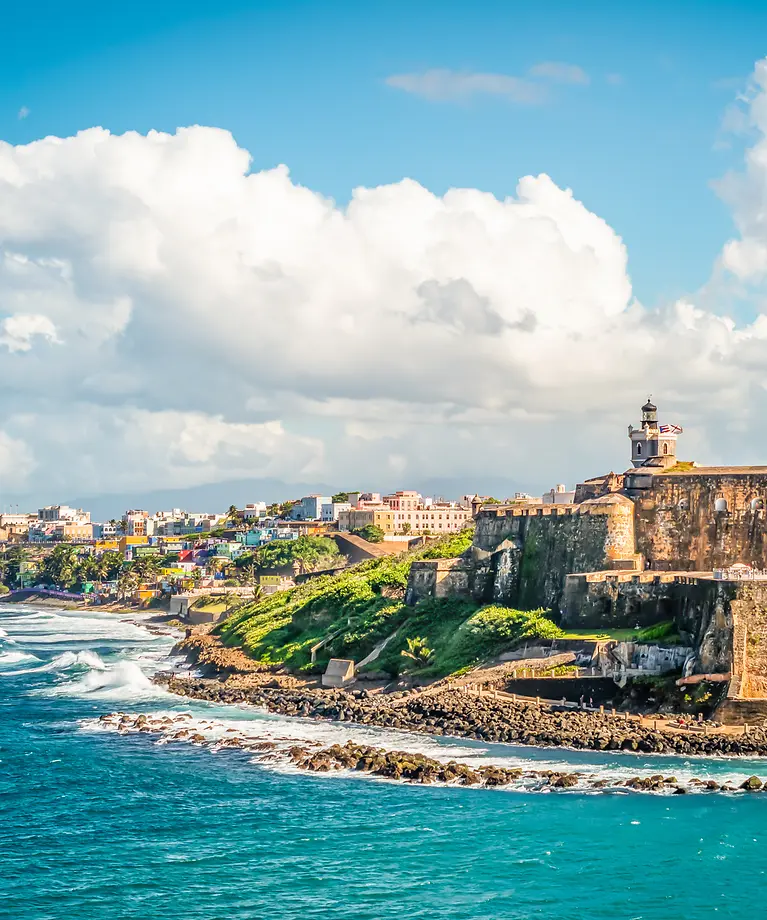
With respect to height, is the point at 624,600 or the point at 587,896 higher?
the point at 624,600

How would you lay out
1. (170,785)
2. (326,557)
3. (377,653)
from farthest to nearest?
(326,557) < (377,653) < (170,785)

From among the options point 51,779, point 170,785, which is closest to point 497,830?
point 170,785

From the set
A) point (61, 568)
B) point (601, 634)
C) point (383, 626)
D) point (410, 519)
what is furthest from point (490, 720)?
point (61, 568)

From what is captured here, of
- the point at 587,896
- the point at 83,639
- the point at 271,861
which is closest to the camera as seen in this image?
the point at 587,896

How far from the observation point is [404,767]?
44000 mm

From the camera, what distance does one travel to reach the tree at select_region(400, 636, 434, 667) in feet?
202

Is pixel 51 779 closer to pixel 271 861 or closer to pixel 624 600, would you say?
pixel 271 861

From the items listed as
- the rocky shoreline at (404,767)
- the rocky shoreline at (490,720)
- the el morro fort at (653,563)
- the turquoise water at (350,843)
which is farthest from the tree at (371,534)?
the turquoise water at (350,843)

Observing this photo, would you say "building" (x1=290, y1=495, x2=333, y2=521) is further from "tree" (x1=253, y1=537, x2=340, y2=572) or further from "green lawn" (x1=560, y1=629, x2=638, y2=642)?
→ "green lawn" (x1=560, y1=629, x2=638, y2=642)

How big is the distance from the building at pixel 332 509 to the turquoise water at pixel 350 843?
129 m

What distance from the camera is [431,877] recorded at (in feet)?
111

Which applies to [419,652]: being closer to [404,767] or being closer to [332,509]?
[404,767]

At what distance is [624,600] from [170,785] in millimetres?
22520

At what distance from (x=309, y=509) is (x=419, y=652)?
128763 millimetres
